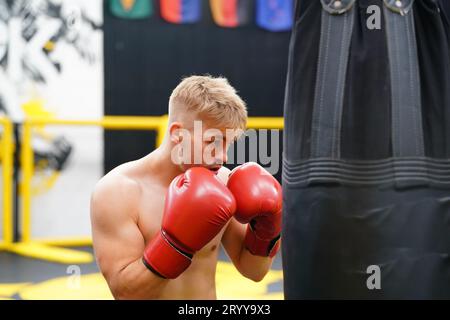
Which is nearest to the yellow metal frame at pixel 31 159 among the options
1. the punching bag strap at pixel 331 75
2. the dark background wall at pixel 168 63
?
the dark background wall at pixel 168 63

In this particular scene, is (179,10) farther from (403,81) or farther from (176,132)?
(403,81)

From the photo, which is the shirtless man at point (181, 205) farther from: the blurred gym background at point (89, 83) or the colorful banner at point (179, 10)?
the colorful banner at point (179, 10)

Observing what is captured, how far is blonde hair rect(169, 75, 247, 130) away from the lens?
1193 mm

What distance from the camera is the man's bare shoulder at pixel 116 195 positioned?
1220mm

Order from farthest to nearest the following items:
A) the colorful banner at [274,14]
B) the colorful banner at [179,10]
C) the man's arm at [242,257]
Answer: the colorful banner at [274,14] → the colorful banner at [179,10] → the man's arm at [242,257]

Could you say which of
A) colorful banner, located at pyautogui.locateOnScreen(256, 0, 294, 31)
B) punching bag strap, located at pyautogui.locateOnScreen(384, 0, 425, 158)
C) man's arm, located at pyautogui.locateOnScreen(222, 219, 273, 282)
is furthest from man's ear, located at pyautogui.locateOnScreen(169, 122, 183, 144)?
colorful banner, located at pyautogui.locateOnScreen(256, 0, 294, 31)

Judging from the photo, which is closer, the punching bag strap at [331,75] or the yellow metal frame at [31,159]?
the punching bag strap at [331,75]

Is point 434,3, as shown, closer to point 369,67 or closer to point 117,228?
point 369,67

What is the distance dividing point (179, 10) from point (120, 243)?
3.42 m

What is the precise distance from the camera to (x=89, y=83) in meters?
4.18

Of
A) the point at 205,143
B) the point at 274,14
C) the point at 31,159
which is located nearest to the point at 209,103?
the point at 205,143

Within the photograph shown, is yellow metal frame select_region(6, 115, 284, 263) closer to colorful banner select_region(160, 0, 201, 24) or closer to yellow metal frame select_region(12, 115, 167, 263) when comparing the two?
yellow metal frame select_region(12, 115, 167, 263)

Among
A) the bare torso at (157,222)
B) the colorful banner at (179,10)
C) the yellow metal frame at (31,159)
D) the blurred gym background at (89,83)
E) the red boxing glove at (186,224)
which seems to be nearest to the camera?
the red boxing glove at (186,224)

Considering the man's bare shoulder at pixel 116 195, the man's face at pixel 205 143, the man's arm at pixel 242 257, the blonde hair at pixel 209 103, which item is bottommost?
the man's arm at pixel 242 257
